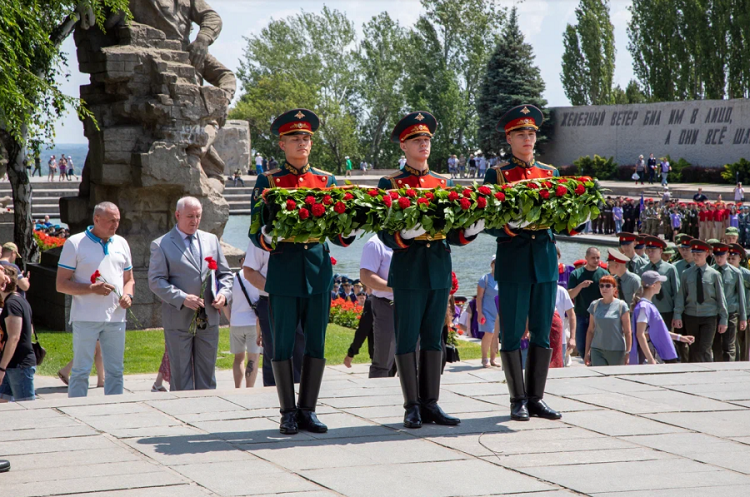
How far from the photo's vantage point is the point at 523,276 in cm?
577

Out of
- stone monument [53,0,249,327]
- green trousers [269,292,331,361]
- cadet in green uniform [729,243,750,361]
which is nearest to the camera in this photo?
green trousers [269,292,331,361]

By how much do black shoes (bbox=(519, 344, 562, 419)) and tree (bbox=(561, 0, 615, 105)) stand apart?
5478 centimetres

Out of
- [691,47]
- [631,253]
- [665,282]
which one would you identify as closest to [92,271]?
[665,282]

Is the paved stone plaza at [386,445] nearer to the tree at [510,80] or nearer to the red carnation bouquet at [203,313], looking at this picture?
the red carnation bouquet at [203,313]

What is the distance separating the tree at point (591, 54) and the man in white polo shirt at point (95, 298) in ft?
178

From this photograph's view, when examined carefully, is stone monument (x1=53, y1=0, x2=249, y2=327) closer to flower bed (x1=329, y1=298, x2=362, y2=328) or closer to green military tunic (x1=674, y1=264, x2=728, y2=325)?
flower bed (x1=329, y1=298, x2=362, y2=328)

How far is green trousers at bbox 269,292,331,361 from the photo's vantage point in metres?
5.52

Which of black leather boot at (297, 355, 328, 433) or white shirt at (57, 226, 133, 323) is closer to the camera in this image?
black leather boot at (297, 355, 328, 433)

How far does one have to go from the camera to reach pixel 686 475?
466 centimetres

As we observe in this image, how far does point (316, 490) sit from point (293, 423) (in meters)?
1.12

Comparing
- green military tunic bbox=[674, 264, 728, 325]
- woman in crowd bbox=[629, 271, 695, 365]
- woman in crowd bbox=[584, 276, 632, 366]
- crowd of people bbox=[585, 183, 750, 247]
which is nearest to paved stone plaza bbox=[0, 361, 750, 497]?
woman in crowd bbox=[584, 276, 632, 366]

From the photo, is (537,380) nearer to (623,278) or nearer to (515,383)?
(515,383)

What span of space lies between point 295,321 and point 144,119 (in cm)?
856

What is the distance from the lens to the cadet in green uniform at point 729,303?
1104cm
